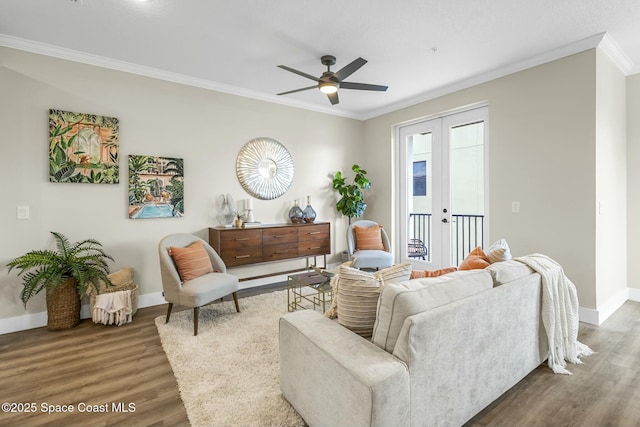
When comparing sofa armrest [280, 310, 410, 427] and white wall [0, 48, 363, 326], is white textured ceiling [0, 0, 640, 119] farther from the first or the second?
sofa armrest [280, 310, 410, 427]

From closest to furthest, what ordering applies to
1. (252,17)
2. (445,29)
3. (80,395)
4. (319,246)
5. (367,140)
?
(80,395)
(252,17)
(445,29)
(319,246)
(367,140)

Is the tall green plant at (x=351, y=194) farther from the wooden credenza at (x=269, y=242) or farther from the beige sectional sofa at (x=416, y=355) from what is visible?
the beige sectional sofa at (x=416, y=355)

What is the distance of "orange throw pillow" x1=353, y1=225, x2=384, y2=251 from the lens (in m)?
4.74

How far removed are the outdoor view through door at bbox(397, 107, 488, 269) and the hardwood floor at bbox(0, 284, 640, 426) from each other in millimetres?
1922

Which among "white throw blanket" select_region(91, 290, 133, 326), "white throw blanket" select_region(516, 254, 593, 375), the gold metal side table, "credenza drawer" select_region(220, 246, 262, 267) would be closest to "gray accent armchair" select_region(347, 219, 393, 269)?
the gold metal side table

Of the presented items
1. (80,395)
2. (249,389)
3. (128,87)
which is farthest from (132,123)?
(249,389)

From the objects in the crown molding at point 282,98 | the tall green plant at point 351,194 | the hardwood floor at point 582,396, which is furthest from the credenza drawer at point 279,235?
the hardwood floor at point 582,396

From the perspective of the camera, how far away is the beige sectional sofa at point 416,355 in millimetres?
1314

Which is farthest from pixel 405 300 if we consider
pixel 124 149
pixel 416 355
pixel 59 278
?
pixel 124 149

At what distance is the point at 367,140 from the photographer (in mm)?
5879

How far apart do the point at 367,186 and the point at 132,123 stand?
3.60 m

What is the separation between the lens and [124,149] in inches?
142

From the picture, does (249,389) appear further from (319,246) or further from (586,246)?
(586,246)

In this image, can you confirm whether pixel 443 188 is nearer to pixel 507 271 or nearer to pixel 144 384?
pixel 507 271
